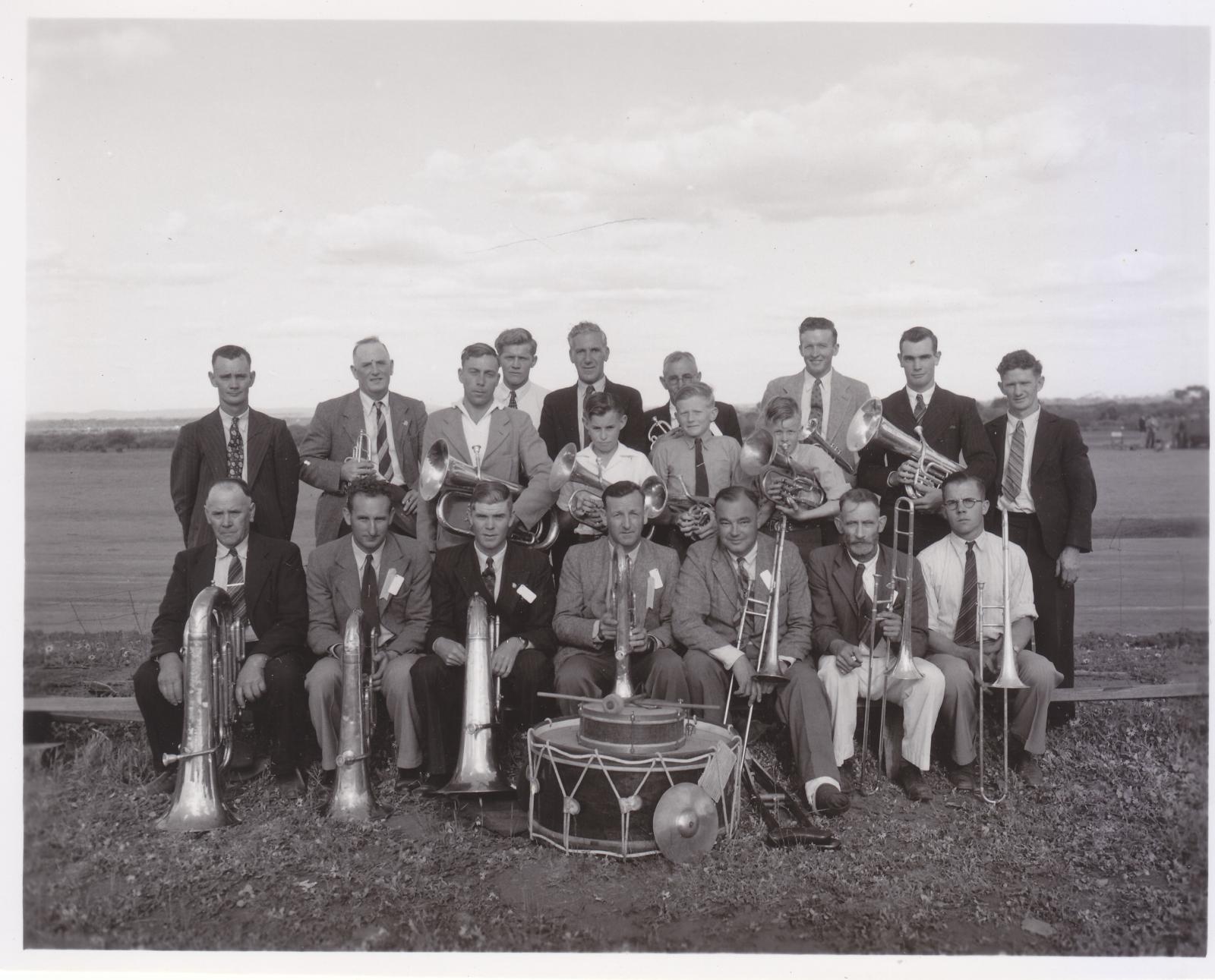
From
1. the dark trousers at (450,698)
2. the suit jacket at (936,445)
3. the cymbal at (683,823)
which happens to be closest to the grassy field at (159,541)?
the suit jacket at (936,445)

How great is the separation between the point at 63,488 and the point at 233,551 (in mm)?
3110

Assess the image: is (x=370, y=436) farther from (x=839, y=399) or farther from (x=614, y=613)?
(x=839, y=399)

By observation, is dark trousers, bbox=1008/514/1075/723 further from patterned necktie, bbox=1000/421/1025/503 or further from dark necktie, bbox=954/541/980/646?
dark necktie, bbox=954/541/980/646

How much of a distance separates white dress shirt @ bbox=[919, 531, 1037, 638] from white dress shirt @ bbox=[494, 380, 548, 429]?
242 cm

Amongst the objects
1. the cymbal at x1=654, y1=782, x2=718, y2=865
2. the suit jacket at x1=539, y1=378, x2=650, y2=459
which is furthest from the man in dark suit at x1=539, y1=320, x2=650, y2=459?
the cymbal at x1=654, y1=782, x2=718, y2=865

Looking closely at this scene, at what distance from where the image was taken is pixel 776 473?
587cm

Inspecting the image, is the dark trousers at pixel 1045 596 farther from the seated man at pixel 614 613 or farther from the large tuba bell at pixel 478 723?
the large tuba bell at pixel 478 723

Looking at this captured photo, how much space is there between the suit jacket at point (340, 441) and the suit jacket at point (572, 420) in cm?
72

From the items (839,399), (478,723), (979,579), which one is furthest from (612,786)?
(839,399)

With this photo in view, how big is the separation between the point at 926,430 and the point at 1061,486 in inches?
30.9

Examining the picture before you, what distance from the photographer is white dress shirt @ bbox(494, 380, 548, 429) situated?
6.76m

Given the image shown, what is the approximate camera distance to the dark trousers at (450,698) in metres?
5.36

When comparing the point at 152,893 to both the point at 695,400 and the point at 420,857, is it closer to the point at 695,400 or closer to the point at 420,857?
the point at 420,857

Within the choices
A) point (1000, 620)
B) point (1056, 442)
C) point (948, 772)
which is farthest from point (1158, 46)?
point (948, 772)
